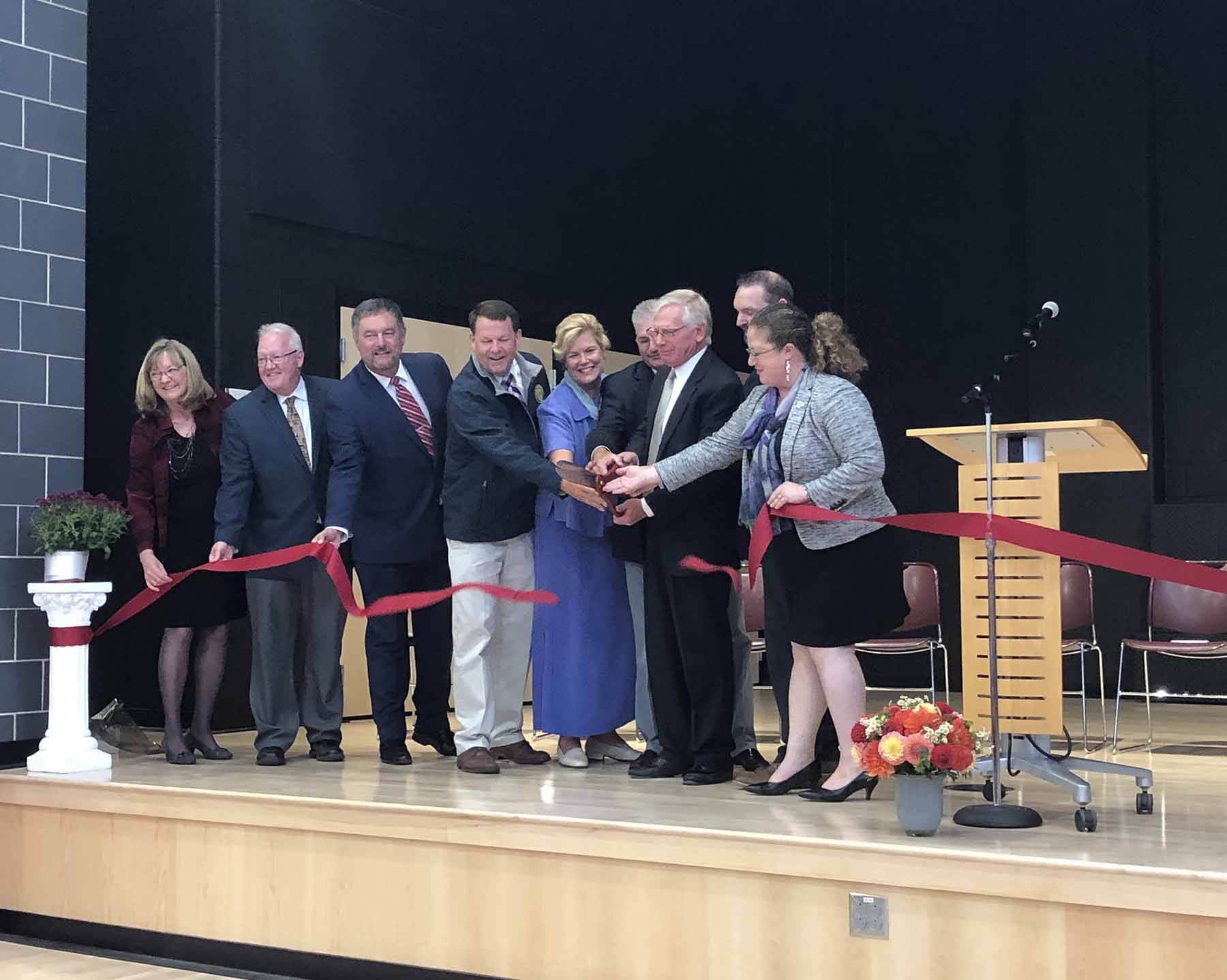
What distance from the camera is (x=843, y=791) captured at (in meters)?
4.02

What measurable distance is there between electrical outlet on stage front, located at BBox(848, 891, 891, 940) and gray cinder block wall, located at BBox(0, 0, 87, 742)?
11.4 feet

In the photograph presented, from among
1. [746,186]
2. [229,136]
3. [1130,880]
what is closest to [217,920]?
[1130,880]

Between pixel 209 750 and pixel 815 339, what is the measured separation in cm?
260

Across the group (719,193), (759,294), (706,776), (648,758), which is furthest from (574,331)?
(719,193)

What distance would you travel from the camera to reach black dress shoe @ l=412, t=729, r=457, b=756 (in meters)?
5.35

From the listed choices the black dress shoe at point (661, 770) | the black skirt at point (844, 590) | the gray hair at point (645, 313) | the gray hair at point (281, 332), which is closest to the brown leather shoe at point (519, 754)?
the black dress shoe at point (661, 770)

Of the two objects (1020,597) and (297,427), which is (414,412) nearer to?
(297,427)

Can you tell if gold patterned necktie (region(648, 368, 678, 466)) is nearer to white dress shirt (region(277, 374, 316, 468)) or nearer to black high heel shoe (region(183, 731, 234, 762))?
white dress shirt (region(277, 374, 316, 468))

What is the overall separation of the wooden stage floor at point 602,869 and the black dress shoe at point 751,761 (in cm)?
37

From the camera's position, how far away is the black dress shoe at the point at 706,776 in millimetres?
4445

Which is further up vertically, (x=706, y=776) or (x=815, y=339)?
(x=815, y=339)

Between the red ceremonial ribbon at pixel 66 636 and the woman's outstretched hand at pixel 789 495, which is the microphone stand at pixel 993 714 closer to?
the woman's outstretched hand at pixel 789 495

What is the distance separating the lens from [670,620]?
15.3 feet

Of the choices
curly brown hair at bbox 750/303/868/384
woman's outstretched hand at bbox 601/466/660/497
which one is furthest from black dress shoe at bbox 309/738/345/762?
curly brown hair at bbox 750/303/868/384
